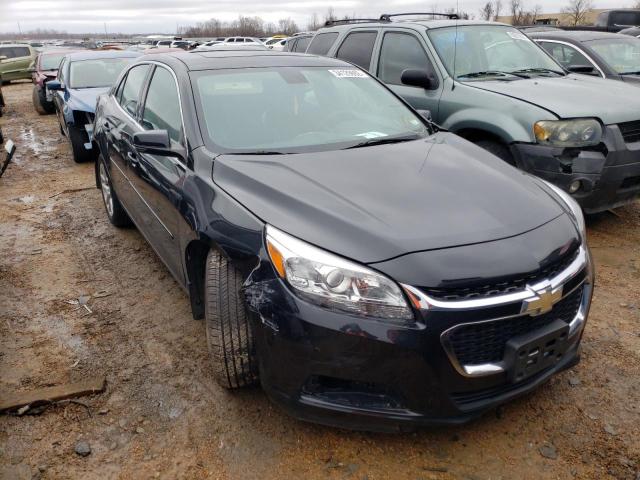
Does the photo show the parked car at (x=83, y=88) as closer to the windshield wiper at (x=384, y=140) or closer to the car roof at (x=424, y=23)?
the car roof at (x=424, y=23)

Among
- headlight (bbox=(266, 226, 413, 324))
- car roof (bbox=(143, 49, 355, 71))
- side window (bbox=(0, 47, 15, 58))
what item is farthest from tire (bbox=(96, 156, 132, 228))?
side window (bbox=(0, 47, 15, 58))

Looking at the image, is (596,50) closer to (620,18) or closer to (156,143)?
(156,143)

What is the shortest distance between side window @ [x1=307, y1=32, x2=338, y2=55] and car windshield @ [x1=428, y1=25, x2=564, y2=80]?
1605 millimetres

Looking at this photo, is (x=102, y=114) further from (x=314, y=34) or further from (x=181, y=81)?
(x=314, y=34)

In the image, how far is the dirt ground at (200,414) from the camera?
91.8 inches

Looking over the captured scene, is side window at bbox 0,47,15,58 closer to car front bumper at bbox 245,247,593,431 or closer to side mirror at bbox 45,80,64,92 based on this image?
side mirror at bbox 45,80,64,92

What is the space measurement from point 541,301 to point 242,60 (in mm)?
2512

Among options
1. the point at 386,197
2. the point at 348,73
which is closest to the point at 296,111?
the point at 348,73

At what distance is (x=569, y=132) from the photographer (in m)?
4.32

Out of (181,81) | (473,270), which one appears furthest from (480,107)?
(473,270)

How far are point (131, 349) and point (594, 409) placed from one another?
2548mm

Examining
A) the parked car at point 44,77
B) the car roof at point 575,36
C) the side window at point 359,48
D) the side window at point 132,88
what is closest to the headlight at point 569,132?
the side window at point 359,48

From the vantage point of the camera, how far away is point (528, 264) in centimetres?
214

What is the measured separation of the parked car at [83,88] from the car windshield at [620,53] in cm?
694
